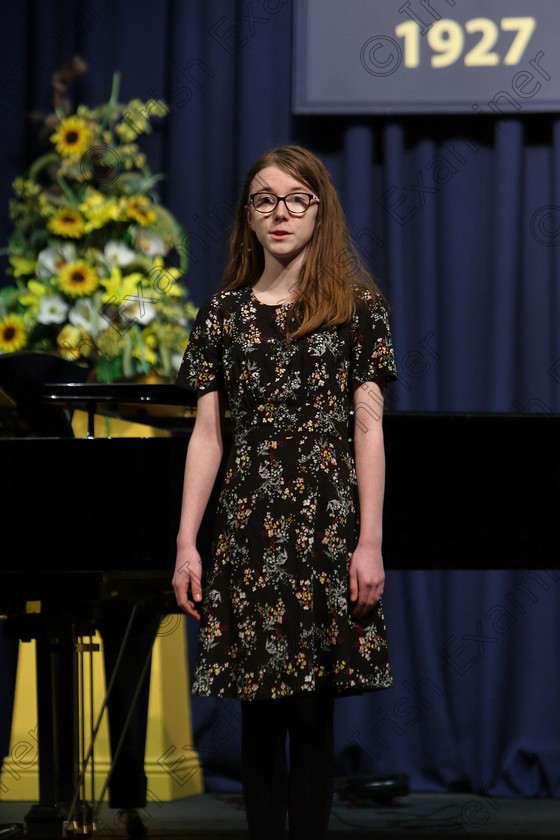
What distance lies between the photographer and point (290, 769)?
1548 mm

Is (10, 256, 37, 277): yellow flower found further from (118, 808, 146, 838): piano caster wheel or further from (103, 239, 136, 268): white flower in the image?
(118, 808, 146, 838): piano caster wheel

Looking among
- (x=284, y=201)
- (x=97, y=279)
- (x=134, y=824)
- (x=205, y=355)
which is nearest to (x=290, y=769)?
(x=205, y=355)

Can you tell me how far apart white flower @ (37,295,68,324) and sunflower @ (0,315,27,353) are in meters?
0.09

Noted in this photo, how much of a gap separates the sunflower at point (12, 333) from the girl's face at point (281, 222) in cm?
131

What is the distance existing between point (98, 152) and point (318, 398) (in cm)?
A: 168

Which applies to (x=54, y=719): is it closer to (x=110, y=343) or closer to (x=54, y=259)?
(x=110, y=343)

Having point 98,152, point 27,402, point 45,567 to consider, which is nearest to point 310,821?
point 45,567

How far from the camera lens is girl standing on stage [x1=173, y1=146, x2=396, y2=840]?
1.52 m

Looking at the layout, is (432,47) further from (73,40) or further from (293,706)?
(293,706)

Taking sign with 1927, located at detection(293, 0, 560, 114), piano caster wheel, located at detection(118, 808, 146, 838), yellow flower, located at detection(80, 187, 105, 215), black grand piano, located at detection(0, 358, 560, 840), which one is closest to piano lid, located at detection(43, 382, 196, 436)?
black grand piano, located at detection(0, 358, 560, 840)

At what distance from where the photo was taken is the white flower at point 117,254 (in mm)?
2738

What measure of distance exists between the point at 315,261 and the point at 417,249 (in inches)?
64.1

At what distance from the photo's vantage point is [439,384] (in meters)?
3.18

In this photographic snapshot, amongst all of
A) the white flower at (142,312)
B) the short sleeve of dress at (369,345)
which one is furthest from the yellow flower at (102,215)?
the short sleeve of dress at (369,345)
